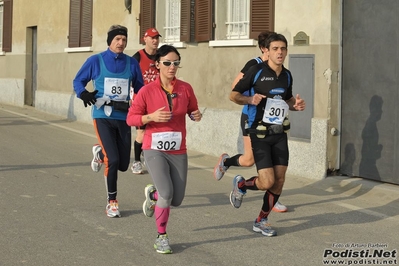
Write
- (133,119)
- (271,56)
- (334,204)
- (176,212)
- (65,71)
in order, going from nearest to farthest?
(133,119) < (271,56) < (176,212) < (334,204) < (65,71)

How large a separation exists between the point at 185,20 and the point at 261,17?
2.70m

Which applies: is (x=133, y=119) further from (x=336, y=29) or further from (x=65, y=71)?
(x=65, y=71)

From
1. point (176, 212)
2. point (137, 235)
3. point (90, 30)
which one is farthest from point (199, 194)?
point (90, 30)

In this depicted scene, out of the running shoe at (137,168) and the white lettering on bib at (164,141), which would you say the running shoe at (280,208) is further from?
the running shoe at (137,168)

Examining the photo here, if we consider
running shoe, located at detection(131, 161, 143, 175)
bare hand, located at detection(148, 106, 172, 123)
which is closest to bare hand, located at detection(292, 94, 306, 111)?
bare hand, located at detection(148, 106, 172, 123)

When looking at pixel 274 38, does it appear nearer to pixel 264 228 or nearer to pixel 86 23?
pixel 264 228

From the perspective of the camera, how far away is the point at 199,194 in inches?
413

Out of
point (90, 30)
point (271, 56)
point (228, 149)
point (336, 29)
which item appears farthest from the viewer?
point (90, 30)

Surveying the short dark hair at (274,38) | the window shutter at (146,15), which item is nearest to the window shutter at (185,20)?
the window shutter at (146,15)

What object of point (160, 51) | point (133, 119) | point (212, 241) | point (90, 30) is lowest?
point (212, 241)

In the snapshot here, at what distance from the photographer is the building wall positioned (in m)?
11.7

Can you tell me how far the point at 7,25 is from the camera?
89.7ft

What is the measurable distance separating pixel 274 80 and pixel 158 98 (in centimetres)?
125

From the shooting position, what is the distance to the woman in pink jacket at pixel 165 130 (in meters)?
7.50
